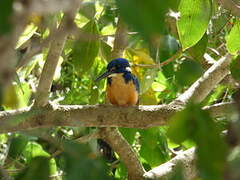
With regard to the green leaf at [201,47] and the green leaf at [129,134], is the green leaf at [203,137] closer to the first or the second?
the green leaf at [201,47]

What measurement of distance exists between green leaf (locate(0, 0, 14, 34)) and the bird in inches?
87.7

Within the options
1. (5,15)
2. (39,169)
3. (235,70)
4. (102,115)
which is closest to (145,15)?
(5,15)

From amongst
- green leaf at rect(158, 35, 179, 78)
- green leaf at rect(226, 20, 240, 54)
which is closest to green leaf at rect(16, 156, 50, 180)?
green leaf at rect(226, 20, 240, 54)

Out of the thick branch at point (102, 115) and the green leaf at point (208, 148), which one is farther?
the thick branch at point (102, 115)

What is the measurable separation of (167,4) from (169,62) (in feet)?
6.78

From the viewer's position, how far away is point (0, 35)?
20.6 inches

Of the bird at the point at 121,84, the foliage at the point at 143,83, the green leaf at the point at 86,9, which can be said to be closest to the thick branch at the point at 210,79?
the foliage at the point at 143,83

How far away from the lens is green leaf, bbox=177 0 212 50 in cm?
164

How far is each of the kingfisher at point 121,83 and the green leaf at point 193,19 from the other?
3.55 feet

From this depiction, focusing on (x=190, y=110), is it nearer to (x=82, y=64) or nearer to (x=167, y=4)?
(x=167, y=4)

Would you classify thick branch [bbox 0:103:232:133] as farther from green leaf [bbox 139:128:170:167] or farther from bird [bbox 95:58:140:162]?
bird [bbox 95:58:140:162]

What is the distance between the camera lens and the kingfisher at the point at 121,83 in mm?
2918

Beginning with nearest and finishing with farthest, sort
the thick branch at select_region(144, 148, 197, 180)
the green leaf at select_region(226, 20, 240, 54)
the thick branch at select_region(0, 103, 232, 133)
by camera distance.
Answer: the thick branch at select_region(0, 103, 232, 133) → the green leaf at select_region(226, 20, 240, 54) → the thick branch at select_region(144, 148, 197, 180)

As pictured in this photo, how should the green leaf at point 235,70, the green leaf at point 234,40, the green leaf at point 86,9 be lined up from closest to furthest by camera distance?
1. the green leaf at point 86,9
2. the green leaf at point 235,70
3. the green leaf at point 234,40
